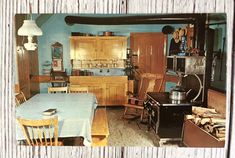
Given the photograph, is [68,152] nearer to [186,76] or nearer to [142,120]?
[142,120]

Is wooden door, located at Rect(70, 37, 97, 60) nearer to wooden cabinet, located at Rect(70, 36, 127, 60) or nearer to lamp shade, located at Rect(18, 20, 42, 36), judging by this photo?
wooden cabinet, located at Rect(70, 36, 127, 60)

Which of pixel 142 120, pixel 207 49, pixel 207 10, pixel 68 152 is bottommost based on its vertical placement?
pixel 68 152

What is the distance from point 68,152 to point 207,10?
731 millimetres

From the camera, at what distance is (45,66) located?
86 cm

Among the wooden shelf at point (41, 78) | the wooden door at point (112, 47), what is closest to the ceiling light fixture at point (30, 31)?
the wooden shelf at point (41, 78)

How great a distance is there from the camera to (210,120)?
0.85 meters

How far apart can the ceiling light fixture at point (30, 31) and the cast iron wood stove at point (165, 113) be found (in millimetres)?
464

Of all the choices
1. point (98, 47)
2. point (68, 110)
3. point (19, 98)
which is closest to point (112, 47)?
point (98, 47)

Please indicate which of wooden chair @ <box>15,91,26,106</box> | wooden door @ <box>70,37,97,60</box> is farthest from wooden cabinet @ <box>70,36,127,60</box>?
wooden chair @ <box>15,91,26,106</box>

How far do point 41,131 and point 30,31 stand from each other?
365 mm

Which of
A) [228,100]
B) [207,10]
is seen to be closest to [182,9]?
[207,10]

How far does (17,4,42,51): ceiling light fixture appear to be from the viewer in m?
0.82

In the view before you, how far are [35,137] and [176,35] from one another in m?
0.64

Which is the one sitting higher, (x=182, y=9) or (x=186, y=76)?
(x=182, y=9)
